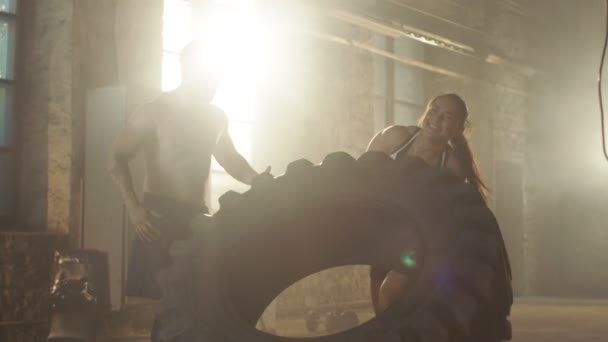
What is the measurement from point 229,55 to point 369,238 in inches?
191

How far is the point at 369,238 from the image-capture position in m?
3.22

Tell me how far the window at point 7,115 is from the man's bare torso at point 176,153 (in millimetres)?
2499

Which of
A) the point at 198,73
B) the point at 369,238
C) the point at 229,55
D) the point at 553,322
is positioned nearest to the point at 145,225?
the point at 198,73

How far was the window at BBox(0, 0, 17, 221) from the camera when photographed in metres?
6.00

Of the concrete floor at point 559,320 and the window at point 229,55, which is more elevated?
the window at point 229,55

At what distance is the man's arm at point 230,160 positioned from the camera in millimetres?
4094

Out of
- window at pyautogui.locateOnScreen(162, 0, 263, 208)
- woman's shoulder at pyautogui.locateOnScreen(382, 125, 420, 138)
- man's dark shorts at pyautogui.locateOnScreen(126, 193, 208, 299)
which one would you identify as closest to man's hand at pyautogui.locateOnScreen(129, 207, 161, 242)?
man's dark shorts at pyautogui.locateOnScreen(126, 193, 208, 299)

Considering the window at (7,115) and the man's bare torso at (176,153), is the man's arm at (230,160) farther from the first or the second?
the window at (7,115)

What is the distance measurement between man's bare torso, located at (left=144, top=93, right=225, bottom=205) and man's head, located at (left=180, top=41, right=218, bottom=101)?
A: 98mm

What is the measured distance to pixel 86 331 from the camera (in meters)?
4.62

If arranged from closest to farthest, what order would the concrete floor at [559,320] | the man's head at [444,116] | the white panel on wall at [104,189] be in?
the man's head at [444,116]
the white panel on wall at [104,189]
the concrete floor at [559,320]

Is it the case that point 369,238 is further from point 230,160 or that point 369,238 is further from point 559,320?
point 559,320

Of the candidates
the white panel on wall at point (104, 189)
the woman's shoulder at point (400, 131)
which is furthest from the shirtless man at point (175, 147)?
the white panel on wall at point (104, 189)

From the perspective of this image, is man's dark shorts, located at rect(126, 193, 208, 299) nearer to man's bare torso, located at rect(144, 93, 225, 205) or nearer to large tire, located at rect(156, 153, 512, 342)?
man's bare torso, located at rect(144, 93, 225, 205)
